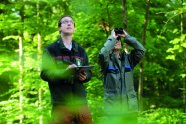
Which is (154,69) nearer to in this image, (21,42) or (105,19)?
(105,19)

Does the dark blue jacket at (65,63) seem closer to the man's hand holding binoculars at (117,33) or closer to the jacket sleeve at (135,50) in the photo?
the man's hand holding binoculars at (117,33)

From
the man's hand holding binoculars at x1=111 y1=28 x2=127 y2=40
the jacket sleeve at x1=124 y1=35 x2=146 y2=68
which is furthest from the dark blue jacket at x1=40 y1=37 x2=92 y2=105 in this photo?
the jacket sleeve at x1=124 y1=35 x2=146 y2=68

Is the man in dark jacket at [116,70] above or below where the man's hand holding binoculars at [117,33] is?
below

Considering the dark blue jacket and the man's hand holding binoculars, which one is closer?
the dark blue jacket

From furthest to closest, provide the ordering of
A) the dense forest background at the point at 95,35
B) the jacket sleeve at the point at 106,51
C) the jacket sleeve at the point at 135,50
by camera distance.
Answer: the dense forest background at the point at 95,35, the jacket sleeve at the point at 135,50, the jacket sleeve at the point at 106,51

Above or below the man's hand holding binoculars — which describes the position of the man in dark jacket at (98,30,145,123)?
below

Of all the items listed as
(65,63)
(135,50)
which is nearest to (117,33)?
(135,50)

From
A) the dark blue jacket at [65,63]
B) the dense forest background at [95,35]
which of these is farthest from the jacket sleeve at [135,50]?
the dense forest background at [95,35]

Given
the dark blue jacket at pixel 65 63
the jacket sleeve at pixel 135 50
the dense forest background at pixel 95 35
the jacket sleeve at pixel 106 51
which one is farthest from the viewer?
the dense forest background at pixel 95 35

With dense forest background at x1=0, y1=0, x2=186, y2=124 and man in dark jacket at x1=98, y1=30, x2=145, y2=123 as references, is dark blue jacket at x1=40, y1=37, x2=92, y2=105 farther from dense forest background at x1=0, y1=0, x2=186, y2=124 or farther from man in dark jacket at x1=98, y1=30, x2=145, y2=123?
dense forest background at x1=0, y1=0, x2=186, y2=124

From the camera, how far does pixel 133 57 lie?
9.26 ft

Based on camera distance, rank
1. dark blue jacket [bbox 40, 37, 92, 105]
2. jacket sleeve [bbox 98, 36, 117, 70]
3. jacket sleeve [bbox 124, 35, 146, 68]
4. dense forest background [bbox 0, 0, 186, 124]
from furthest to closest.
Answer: dense forest background [bbox 0, 0, 186, 124] < jacket sleeve [bbox 124, 35, 146, 68] < jacket sleeve [bbox 98, 36, 117, 70] < dark blue jacket [bbox 40, 37, 92, 105]

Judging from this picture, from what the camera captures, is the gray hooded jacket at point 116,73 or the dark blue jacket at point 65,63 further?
the gray hooded jacket at point 116,73

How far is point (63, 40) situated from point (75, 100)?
3.88 ft
